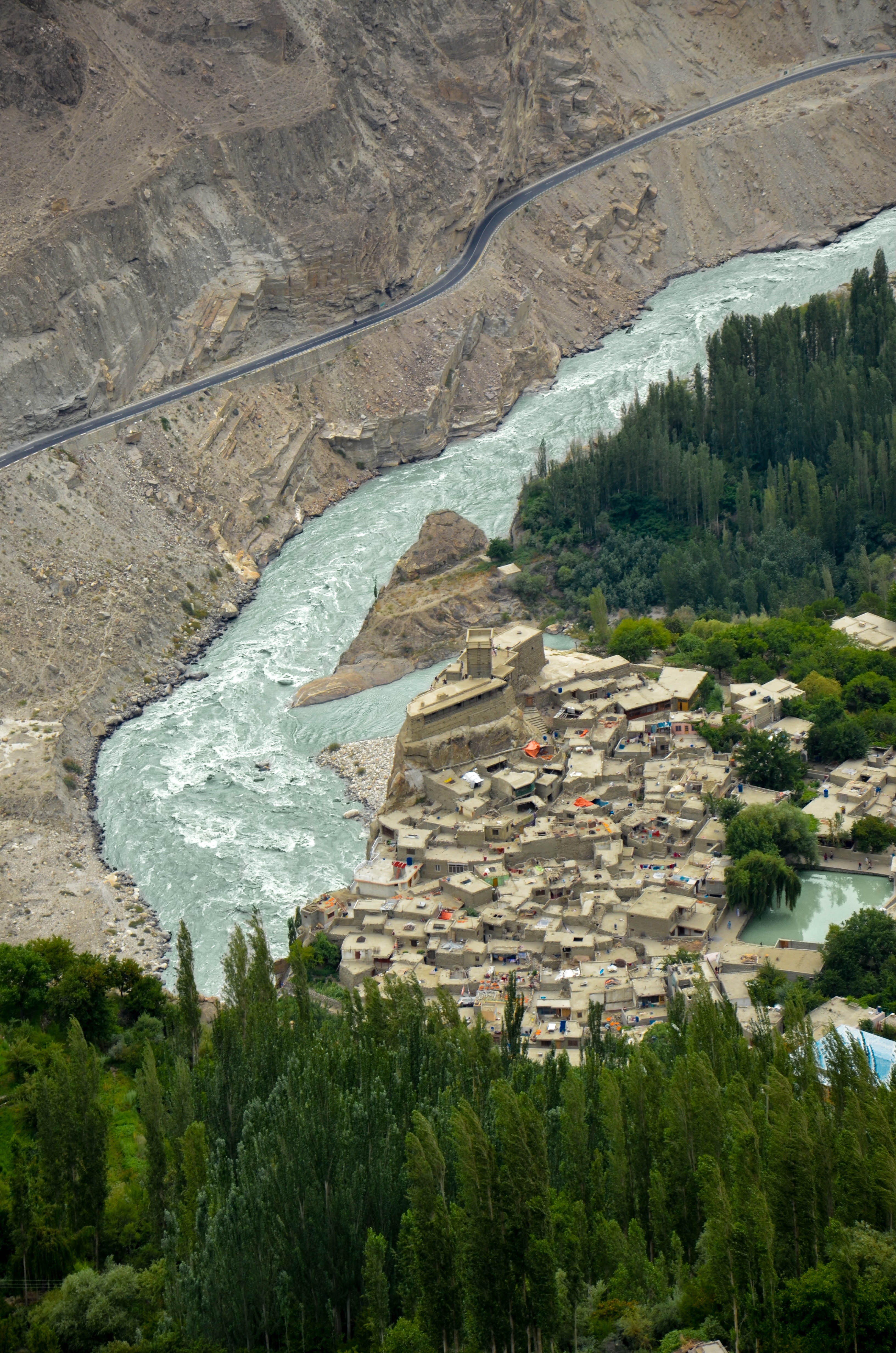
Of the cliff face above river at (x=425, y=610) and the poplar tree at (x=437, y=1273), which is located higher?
the cliff face above river at (x=425, y=610)

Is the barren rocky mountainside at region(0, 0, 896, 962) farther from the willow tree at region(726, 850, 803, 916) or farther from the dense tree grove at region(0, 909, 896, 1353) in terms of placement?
the dense tree grove at region(0, 909, 896, 1353)

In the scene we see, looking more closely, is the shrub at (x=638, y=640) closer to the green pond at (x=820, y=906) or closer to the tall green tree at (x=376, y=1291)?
the green pond at (x=820, y=906)

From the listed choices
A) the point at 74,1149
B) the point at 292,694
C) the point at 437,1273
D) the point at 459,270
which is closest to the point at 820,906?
the point at 74,1149

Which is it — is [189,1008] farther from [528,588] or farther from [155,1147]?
[528,588]

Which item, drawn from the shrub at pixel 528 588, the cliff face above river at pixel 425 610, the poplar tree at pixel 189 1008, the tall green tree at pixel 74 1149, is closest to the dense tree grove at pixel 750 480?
the shrub at pixel 528 588

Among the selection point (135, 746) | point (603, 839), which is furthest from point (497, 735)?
point (135, 746)
